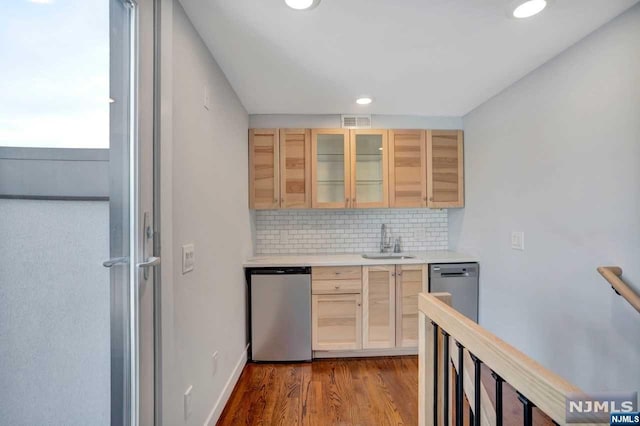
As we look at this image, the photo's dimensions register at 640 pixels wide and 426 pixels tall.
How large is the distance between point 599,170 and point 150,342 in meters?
2.47

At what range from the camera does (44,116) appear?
70 centimetres

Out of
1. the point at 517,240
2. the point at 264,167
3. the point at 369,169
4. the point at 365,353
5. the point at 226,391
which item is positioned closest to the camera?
the point at 226,391

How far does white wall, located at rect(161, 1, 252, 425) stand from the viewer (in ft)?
4.05

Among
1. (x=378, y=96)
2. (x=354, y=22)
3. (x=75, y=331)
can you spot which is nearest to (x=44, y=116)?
(x=75, y=331)

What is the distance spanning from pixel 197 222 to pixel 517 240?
7.78ft

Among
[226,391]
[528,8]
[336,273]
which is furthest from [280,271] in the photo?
[528,8]

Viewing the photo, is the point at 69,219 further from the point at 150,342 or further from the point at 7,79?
the point at 150,342

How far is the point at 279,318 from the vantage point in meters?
2.55

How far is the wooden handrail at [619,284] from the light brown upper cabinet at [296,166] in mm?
2193

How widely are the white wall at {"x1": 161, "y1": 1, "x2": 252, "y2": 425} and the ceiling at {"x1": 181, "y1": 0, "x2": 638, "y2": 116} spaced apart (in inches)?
9.8

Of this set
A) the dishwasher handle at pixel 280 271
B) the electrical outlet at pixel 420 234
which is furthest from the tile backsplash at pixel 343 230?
the dishwasher handle at pixel 280 271

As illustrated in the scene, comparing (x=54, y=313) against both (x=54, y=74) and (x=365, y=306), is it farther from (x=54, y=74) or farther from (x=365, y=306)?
(x=365, y=306)

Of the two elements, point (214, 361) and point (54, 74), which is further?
point (214, 361)

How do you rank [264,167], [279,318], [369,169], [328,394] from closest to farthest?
[328,394], [279,318], [264,167], [369,169]
